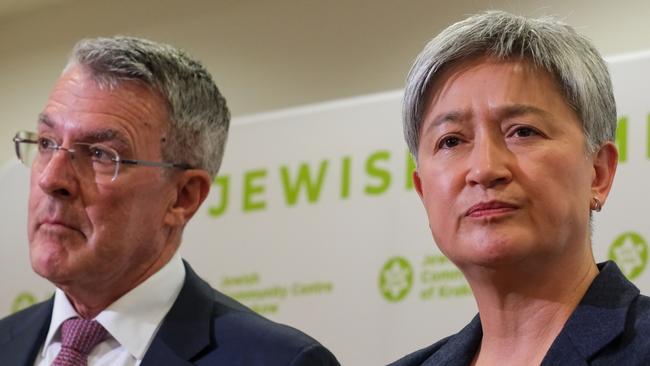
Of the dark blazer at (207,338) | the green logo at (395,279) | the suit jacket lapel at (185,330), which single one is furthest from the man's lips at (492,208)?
the green logo at (395,279)

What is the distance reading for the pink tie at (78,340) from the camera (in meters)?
2.58

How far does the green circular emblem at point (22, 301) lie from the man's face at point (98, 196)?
2398 millimetres

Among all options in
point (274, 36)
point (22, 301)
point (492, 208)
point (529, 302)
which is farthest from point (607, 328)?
point (274, 36)

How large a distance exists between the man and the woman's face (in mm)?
638

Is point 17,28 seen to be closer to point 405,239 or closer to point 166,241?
point 405,239

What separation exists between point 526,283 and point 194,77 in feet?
3.70

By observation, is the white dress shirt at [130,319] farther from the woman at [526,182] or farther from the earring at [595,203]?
the earring at [595,203]

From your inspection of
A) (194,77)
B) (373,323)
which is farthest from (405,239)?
(194,77)

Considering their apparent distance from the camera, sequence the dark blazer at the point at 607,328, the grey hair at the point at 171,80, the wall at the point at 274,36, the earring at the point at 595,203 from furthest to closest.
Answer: the wall at the point at 274,36 < the grey hair at the point at 171,80 < the earring at the point at 595,203 < the dark blazer at the point at 607,328

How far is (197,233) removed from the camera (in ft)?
15.3

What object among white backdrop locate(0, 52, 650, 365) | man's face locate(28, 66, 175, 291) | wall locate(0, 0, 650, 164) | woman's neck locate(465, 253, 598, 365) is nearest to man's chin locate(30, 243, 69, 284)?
man's face locate(28, 66, 175, 291)

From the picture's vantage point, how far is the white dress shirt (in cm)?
261

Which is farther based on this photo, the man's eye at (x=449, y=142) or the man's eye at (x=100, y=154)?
the man's eye at (x=100, y=154)

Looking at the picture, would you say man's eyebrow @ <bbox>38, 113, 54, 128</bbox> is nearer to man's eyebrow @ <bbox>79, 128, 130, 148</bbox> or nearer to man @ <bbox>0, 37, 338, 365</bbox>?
man @ <bbox>0, 37, 338, 365</bbox>
